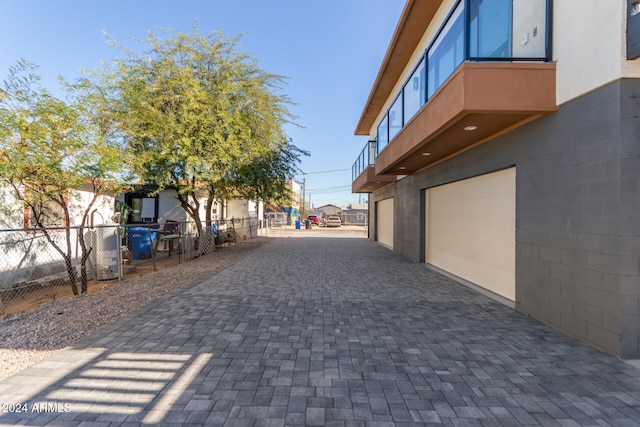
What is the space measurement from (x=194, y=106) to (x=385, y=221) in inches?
418

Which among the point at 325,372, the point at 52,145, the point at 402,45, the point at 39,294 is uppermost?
the point at 402,45

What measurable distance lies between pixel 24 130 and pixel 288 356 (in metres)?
5.62

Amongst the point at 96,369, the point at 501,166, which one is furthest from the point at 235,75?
the point at 96,369

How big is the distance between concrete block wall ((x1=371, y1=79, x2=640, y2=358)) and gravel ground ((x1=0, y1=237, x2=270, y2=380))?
630 cm

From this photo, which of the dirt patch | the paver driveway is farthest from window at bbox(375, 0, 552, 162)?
the dirt patch

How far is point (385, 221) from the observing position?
1575 centimetres

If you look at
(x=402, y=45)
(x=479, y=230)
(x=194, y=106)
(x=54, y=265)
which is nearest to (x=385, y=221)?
(x=402, y=45)

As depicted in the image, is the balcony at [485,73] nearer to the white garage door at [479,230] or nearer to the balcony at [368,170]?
the white garage door at [479,230]

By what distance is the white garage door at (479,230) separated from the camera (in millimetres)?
5464

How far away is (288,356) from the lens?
332 cm

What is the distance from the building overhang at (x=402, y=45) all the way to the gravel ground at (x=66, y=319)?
864 centimetres

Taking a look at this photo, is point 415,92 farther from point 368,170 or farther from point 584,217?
point 368,170

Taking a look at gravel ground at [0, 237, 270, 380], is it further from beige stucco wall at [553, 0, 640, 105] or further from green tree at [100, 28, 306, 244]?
beige stucco wall at [553, 0, 640, 105]

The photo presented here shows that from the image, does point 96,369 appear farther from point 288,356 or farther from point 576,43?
point 576,43
